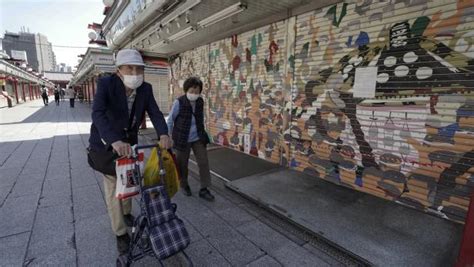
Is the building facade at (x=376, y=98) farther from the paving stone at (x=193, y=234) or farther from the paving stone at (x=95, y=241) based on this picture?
the paving stone at (x=95, y=241)

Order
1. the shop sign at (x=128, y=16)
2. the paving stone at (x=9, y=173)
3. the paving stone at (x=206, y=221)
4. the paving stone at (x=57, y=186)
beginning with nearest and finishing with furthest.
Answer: the paving stone at (x=206, y=221), the paving stone at (x=57, y=186), the paving stone at (x=9, y=173), the shop sign at (x=128, y=16)

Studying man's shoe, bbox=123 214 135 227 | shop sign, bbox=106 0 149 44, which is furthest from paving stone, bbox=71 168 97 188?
shop sign, bbox=106 0 149 44

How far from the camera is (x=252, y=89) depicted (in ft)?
18.0

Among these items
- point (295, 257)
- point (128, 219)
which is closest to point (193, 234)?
point (128, 219)

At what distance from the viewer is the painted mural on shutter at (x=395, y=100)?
2.73 meters

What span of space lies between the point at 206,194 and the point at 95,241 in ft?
4.96

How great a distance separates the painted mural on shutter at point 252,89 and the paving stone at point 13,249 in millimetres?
4081

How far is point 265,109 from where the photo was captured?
5227 millimetres

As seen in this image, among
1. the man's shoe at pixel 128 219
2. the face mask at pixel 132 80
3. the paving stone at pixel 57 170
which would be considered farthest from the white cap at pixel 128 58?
the paving stone at pixel 57 170

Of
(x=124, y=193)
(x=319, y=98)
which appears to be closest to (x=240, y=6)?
(x=319, y=98)

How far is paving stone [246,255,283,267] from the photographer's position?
221cm

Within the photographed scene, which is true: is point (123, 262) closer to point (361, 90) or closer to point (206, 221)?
point (206, 221)

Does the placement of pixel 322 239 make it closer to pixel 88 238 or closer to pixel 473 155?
pixel 473 155

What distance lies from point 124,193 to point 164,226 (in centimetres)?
54
